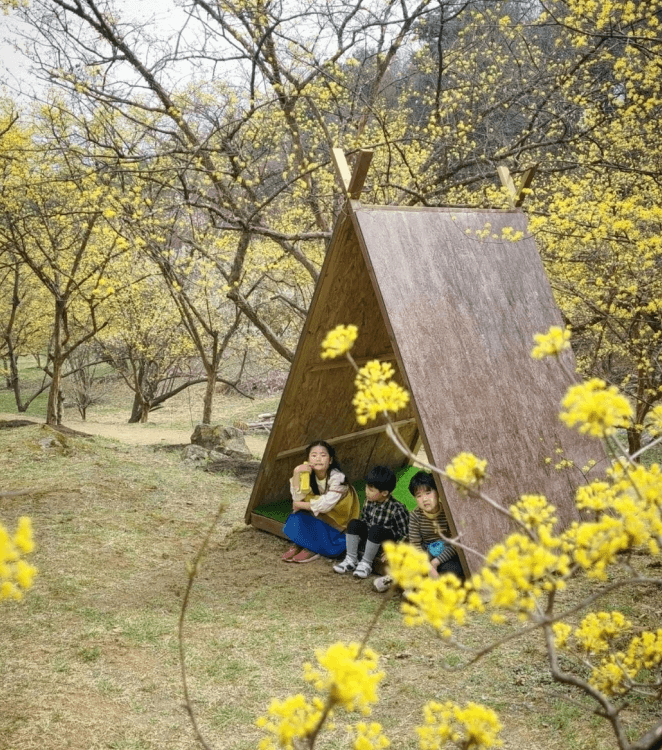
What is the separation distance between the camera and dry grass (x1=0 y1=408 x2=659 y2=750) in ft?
9.72

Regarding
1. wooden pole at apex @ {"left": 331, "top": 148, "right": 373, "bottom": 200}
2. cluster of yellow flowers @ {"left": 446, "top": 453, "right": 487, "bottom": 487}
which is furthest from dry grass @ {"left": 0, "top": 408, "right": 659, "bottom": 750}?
wooden pole at apex @ {"left": 331, "top": 148, "right": 373, "bottom": 200}

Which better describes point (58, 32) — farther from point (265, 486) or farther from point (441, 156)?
point (265, 486)

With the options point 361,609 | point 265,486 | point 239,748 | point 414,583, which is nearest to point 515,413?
point 361,609

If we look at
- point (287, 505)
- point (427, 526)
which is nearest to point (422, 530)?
point (427, 526)

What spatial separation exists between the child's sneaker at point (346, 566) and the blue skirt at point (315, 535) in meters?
0.27

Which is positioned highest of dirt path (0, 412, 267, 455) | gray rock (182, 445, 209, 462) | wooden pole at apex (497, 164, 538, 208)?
wooden pole at apex (497, 164, 538, 208)

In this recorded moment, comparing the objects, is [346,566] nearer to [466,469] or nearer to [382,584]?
[382,584]

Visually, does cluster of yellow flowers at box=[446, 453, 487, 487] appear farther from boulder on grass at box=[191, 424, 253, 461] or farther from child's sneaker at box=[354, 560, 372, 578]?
boulder on grass at box=[191, 424, 253, 461]

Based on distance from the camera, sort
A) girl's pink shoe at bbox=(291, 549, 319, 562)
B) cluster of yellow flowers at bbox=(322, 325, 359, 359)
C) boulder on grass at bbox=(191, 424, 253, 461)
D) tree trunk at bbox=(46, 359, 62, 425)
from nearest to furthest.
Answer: cluster of yellow flowers at bbox=(322, 325, 359, 359)
girl's pink shoe at bbox=(291, 549, 319, 562)
boulder on grass at bbox=(191, 424, 253, 461)
tree trunk at bbox=(46, 359, 62, 425)

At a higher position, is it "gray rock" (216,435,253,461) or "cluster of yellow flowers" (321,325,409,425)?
"cluster of yellow flowers" (321,325,409,425)

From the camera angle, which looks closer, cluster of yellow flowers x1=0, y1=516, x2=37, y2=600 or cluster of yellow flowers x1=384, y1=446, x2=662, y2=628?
cluster of yellow flowers x1=0, y1=516, x2=37, y2=600

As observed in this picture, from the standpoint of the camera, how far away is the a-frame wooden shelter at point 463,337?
14.1 ft

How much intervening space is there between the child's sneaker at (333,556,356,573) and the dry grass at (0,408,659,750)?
8 centimetres

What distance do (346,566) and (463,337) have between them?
1808 mm
